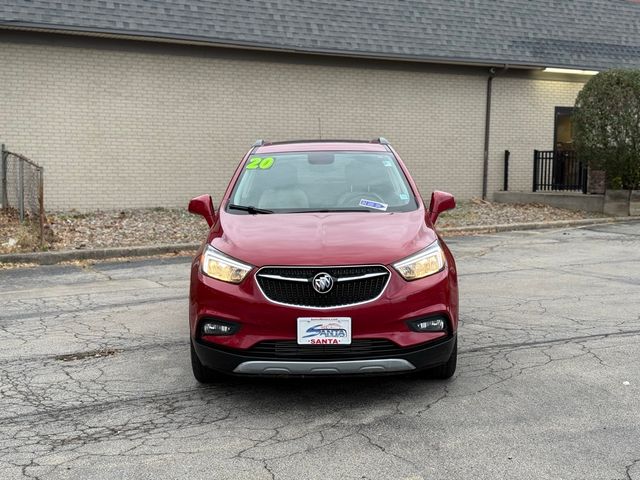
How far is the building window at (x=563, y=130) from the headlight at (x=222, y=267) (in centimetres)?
1725

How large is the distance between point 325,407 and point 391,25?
48.2 ft

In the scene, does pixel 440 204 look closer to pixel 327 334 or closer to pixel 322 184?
pixel 322 184

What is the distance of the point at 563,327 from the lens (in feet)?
22.1

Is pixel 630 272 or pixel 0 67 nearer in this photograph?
pixel 630 272

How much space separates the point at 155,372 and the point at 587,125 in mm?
13934

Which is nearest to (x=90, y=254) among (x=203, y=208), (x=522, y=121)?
(x=203, y=208)

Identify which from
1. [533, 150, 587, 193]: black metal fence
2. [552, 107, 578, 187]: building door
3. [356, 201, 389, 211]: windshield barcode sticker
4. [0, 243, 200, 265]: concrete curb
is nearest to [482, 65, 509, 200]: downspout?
[533, 150, 587, 193]: black metal fence

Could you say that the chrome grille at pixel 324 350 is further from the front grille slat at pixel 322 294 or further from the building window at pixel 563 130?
the building window at pixel 563 130

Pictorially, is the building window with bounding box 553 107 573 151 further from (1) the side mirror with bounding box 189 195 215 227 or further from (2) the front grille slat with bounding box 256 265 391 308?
(2) the front grille slat with bounding box 256 265 391 308

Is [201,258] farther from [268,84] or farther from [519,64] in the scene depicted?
[519,64]

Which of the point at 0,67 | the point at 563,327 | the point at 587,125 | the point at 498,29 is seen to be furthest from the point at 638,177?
the point at 0,67

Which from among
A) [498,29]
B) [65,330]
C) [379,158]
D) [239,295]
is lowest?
[65,330]

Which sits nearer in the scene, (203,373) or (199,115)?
(203,373)

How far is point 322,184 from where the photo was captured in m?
6.00
